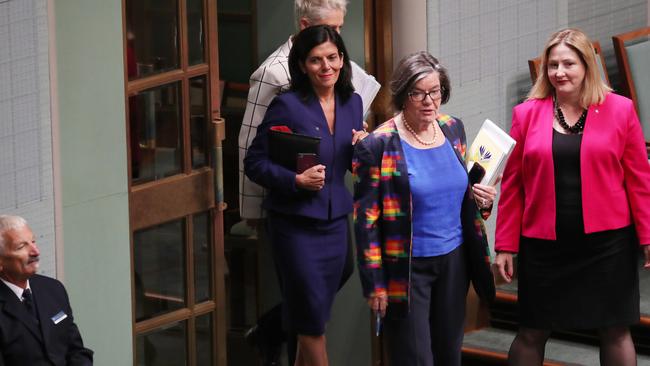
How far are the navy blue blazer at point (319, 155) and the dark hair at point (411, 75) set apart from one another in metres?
0.39

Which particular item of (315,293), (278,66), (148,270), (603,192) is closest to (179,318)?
(148,270)

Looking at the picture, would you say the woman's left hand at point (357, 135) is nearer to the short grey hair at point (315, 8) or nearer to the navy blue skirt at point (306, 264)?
the navy blue skirt at point (306, 264)

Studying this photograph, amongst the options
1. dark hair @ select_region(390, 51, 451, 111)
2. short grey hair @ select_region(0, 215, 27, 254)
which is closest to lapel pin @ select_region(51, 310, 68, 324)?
short grey hair @ select_region(0, 215, 27, 254)

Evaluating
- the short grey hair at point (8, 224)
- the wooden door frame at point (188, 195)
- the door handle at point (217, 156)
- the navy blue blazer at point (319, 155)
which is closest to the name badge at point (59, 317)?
the short grey hair at point (8, 224)

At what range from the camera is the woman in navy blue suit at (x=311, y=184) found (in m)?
4.82

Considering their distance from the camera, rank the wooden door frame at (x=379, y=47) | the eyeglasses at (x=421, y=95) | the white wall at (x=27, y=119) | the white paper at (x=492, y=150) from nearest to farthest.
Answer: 1. the white wall at (x=27, y=119)
2. the eyeglasses at (x=421, y=95)
3. the white paper at (x=492, y=150)
4. the wooden door frame at (x=379, y=47)

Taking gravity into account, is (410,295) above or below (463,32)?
below

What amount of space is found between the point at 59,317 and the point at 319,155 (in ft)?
4.01

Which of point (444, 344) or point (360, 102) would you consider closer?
point (444, 344)

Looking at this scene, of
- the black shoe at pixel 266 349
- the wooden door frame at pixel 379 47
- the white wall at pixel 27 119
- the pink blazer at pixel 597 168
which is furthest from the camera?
the wooden door frame at pixel 379 47

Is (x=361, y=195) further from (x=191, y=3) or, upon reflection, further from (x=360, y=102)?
(x=191, y=3)

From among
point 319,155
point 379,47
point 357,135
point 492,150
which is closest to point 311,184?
point 319,155

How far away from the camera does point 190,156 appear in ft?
16.8

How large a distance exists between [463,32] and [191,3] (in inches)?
67.0
